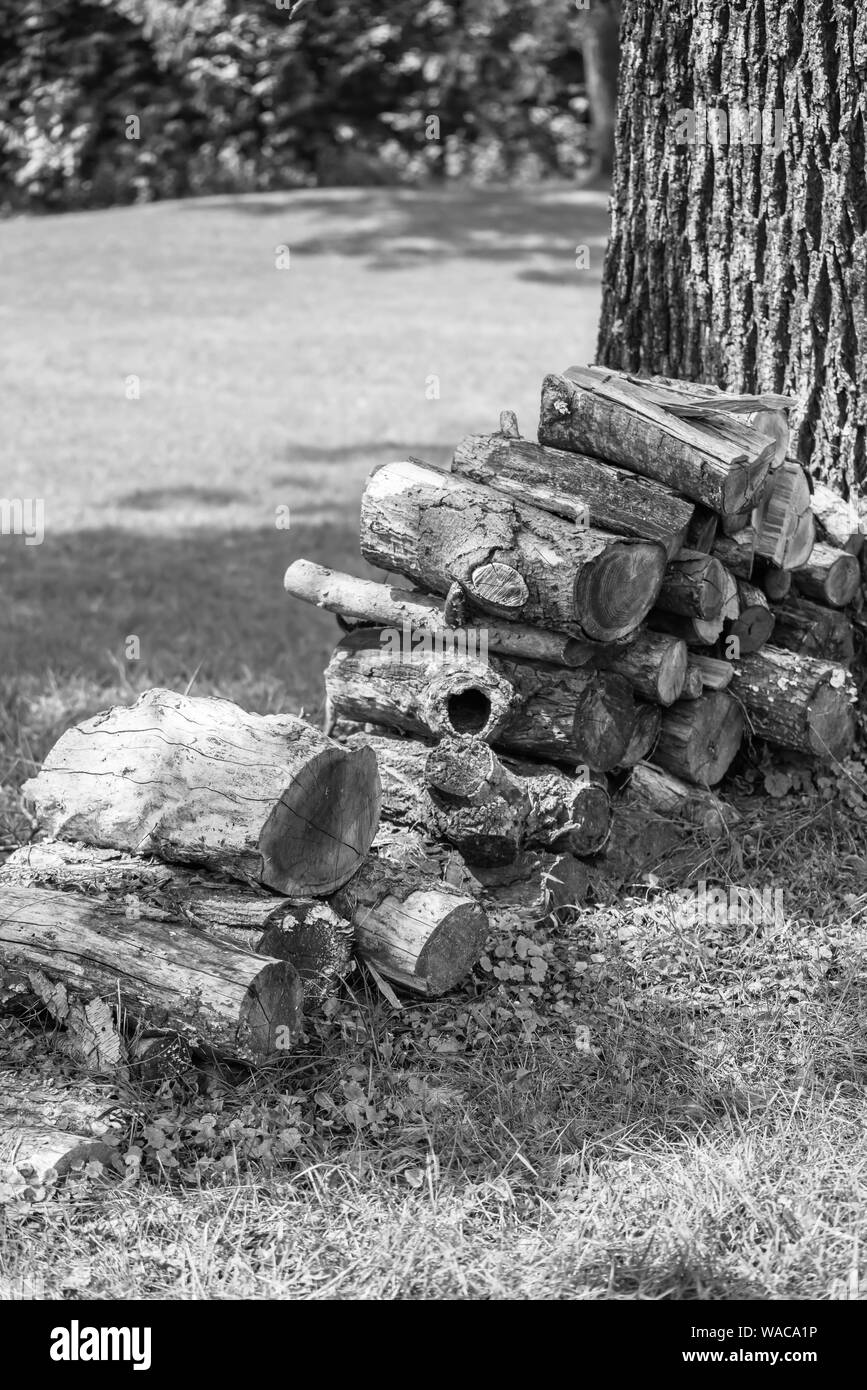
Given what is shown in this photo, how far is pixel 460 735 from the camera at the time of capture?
3.78 metres

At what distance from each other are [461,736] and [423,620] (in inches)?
19.1

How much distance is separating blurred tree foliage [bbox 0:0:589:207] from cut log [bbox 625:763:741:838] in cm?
2069

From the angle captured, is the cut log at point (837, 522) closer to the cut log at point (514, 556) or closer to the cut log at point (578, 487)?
the cut log at point (578, 487)

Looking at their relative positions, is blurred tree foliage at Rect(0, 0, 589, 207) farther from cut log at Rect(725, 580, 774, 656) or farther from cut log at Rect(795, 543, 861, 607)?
cut log at Rect(725, 580, 774, 656)

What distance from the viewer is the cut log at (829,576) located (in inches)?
166

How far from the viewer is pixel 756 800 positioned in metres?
4.32

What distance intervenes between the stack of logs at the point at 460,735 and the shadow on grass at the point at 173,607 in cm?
157

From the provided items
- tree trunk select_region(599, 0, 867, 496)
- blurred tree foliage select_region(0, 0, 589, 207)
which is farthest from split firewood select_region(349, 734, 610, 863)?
blurred tree foliage select_region(0, 0, 589, 207)

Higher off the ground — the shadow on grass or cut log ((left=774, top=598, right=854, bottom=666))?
cut log ((left=774, top=598, right=854, bottom=666))

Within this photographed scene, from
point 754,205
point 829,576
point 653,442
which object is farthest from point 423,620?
point 754,205

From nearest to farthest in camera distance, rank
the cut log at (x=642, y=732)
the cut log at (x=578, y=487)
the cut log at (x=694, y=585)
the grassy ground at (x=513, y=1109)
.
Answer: the grassy ground at (x=513, y=1109)
the cut log at (x=578, y=487)
the cut log at (x=694, y=585)
the cut log at (x=642, y=732)

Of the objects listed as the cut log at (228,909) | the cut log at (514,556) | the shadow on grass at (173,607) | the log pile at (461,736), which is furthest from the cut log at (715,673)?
the shadow on grass at (173,607)

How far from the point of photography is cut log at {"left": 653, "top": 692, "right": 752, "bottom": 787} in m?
4.12
